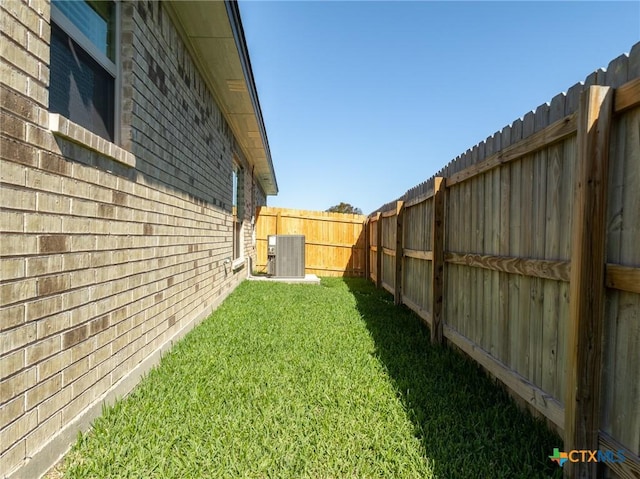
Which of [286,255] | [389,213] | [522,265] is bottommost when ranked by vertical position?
[286,255]

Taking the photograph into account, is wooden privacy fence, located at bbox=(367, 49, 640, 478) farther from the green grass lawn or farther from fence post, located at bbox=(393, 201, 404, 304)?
fence post, located at bbox=(393, 201, 404, 304)

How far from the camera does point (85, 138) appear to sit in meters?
2.12

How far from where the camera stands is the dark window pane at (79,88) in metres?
2.10

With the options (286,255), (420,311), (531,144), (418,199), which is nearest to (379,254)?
(286,255)

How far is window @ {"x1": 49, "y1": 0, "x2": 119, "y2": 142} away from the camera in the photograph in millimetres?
2113

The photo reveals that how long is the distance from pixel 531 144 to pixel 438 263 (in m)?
1.97

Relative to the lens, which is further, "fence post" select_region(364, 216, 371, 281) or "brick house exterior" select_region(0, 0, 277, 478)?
"fence post" select_region(364, 216, 371, 281)

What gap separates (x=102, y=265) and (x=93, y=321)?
0.37 m

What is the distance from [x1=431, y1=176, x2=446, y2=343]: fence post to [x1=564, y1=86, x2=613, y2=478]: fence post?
231 centimetres

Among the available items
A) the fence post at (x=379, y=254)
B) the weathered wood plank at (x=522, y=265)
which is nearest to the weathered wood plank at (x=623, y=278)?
the weathered wood plank at (x=522, y=265)

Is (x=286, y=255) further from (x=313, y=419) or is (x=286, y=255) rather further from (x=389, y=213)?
(x=313, y=419)

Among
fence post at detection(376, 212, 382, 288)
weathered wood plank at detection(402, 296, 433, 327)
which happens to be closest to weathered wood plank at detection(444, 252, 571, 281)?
weathered wood plank at detection(402, 296, 433, 327)

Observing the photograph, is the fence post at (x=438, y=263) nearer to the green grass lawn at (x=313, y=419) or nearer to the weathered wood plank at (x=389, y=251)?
the green grass lawn at (x=313, y=419)

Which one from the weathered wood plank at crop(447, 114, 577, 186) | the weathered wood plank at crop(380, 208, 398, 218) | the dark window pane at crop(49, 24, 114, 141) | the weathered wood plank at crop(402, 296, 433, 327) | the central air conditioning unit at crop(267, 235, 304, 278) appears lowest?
the weathered wood plank at crop(402, 296, 433, 327)
